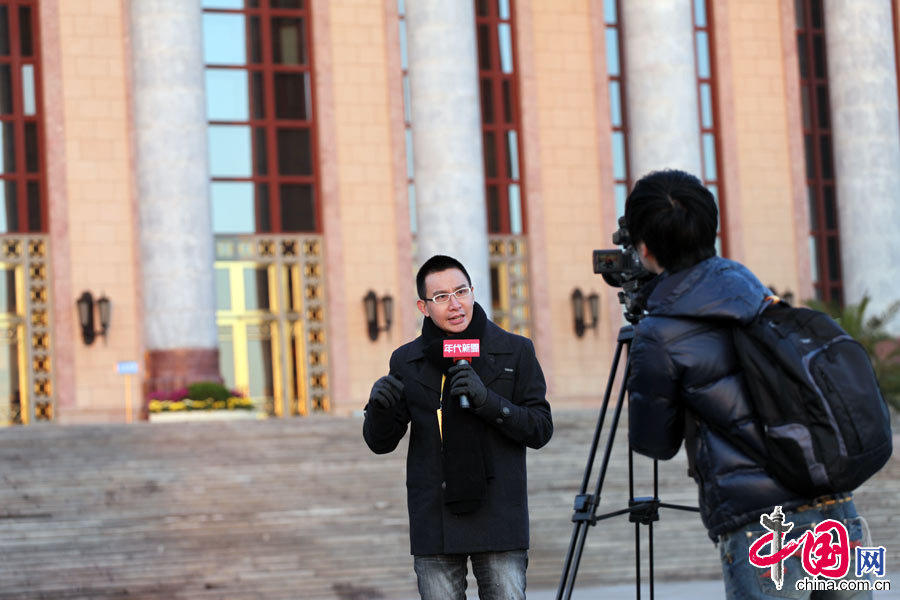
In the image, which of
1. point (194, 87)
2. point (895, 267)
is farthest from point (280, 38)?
point (895, 267)

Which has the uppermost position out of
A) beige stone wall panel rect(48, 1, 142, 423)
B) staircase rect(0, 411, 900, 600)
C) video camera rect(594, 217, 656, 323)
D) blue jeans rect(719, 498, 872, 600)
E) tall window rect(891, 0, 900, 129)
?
tall window rect(891, 0, 900, 129)

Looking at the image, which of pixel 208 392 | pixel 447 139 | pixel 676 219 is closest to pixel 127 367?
pixel 208 392

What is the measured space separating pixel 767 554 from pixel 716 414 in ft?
1.14

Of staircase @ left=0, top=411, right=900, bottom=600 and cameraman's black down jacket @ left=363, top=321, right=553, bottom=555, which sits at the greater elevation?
cameraman's black down jacket @ left=363, top=321, right=553, bottom=555

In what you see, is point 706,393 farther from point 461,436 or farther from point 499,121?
point 499,121

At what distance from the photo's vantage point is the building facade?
24016 mm

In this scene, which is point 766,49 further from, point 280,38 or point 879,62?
point 280,38

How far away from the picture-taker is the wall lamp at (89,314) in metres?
24.0

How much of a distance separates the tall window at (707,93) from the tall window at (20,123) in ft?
42.2

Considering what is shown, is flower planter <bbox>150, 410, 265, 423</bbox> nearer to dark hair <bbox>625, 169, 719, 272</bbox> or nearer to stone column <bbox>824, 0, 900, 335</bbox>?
stone column <bbox>824, 0, 900, 335</bbox>

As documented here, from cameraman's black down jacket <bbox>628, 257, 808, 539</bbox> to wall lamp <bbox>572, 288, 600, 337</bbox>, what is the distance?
23.8 meters

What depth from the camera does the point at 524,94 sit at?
2752 centimetres

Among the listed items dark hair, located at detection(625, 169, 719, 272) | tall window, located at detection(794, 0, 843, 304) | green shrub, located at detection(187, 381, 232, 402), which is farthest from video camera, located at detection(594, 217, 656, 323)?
tall window, located at detection(794, 0, 843, 304)

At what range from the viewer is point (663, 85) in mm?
26672
